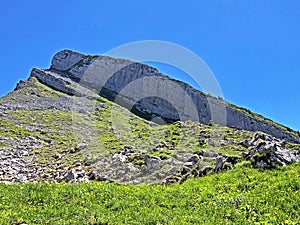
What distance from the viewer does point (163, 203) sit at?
53.9 ft

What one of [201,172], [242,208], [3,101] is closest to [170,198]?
[242,208]

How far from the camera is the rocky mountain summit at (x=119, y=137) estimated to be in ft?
97.2

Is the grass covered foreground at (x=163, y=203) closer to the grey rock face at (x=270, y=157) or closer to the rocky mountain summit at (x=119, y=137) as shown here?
the grey rock face at (x=270, y=157)

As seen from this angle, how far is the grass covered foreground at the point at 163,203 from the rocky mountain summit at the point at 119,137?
13.5ft

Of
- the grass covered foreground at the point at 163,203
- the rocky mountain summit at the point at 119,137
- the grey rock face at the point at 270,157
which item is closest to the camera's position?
the grass covered foreground at the point at 163,203

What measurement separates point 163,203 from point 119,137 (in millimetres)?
67042

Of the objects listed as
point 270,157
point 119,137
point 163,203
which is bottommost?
point 163,203

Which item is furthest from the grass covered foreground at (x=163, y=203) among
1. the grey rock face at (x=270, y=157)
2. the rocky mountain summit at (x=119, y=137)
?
the rocky mountain summit at (x=119, y=137)

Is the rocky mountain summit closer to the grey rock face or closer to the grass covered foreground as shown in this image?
the grey rock face

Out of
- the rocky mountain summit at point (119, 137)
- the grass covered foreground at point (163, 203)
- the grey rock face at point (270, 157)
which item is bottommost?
the grass covered foreground at point (163, 203)

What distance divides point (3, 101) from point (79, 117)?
26637mm

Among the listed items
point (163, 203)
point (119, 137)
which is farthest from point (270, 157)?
point (119, 137)

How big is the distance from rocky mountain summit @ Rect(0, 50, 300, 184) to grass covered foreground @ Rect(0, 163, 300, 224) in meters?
4.13

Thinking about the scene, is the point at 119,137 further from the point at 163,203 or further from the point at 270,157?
the point at 163,203
